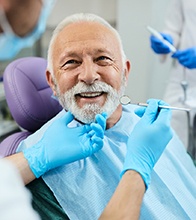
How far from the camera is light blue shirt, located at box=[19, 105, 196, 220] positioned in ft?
3.73

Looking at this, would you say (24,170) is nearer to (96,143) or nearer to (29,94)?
(96,143)

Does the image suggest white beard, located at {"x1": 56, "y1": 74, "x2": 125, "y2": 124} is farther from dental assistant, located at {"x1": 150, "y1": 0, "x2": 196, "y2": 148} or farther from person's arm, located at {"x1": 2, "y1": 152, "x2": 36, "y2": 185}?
dental assistant, located at {"x1": 150, "y1": 0, "x2": 196, "y2": 148}

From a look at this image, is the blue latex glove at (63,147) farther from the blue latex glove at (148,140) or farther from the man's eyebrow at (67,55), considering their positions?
the man's eyebrow at (67,55)

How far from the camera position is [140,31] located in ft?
8.33

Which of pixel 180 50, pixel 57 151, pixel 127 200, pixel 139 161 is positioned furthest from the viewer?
pixel 180 50

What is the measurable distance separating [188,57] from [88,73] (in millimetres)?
935

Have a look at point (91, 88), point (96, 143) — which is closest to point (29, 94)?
point (91, 88)

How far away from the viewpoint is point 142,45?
2570mm

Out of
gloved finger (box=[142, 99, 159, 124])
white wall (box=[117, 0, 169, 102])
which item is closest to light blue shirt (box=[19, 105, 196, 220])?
gloved finger (box=[142, 99, 159, 124])

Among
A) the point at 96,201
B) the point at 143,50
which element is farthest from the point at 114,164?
the point at 143,50

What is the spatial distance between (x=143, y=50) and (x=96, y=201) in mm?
1683

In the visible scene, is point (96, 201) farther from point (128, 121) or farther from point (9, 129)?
point (9, 129)

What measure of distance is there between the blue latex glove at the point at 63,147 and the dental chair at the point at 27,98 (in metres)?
0.23

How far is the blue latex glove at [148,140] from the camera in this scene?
1.03 metres
